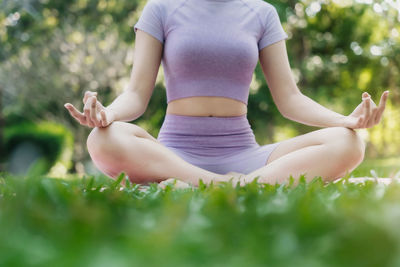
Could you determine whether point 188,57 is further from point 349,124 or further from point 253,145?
point 349,124

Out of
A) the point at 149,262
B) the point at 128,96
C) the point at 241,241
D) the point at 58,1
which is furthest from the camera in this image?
the point at 58,1

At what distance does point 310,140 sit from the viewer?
7.87ft

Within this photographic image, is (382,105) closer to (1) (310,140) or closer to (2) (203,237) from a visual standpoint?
(1) (310,140)

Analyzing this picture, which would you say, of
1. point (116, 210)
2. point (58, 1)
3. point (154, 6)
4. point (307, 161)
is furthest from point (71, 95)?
point (116, 210)

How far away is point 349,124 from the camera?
7.29ft

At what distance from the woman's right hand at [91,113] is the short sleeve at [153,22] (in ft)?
2.31

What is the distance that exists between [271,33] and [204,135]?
0.79 m

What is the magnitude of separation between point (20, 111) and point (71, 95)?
148cm

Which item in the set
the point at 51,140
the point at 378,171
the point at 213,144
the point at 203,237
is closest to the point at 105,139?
the point at 213,144

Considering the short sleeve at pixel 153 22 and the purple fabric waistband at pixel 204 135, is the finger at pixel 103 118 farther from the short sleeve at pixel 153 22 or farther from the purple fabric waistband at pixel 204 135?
the short sleeve at pixel 153 22

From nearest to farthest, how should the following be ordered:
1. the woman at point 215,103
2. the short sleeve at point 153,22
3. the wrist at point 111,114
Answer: the wrist at point 111,114, the woman at point 215,103, the short sleeve at point 153,22

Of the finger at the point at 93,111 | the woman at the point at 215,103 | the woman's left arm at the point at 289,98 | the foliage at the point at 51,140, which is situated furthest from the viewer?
the foliage at the point at 51,140

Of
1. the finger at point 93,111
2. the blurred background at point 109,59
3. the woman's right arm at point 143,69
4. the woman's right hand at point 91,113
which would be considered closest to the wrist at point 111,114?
the woman's right hand at point 91,113

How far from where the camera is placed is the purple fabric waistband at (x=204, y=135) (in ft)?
8.55
